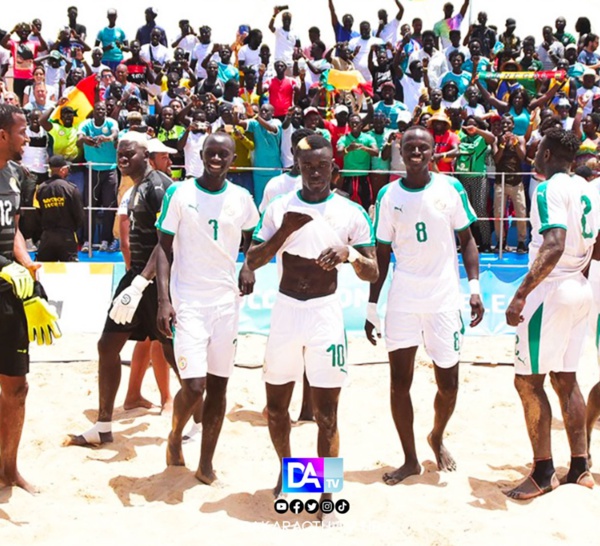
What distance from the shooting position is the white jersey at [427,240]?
5.94 metres

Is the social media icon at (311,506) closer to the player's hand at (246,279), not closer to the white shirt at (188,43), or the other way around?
the player's hand at (246,279)

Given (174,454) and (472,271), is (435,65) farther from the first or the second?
(174,454)

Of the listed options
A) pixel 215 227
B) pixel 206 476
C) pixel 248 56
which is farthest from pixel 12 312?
pixel 248 56

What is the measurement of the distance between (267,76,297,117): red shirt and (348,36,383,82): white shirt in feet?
8.56

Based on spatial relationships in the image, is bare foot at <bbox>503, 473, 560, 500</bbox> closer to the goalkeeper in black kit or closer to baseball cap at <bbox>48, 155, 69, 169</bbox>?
the goalkeeper in black kit

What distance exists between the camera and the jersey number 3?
5445 mm

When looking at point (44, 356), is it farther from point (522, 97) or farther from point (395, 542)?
point (522, 97)

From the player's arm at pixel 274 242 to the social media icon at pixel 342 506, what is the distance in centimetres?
148

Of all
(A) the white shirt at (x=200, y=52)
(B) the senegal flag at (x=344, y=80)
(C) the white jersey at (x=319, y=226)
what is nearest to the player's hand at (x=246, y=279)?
(C) the white jersey at (x=319, y=226)

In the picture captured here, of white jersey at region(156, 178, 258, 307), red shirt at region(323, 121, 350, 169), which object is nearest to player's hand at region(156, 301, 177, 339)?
white jersey at region(156, 178, 258, 307)

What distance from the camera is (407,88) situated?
55.6 ft

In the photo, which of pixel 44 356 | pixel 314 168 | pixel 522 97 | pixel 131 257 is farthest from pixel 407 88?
pixel 314 168

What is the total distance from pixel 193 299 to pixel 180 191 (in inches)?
27.1

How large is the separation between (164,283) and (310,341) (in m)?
1.08
